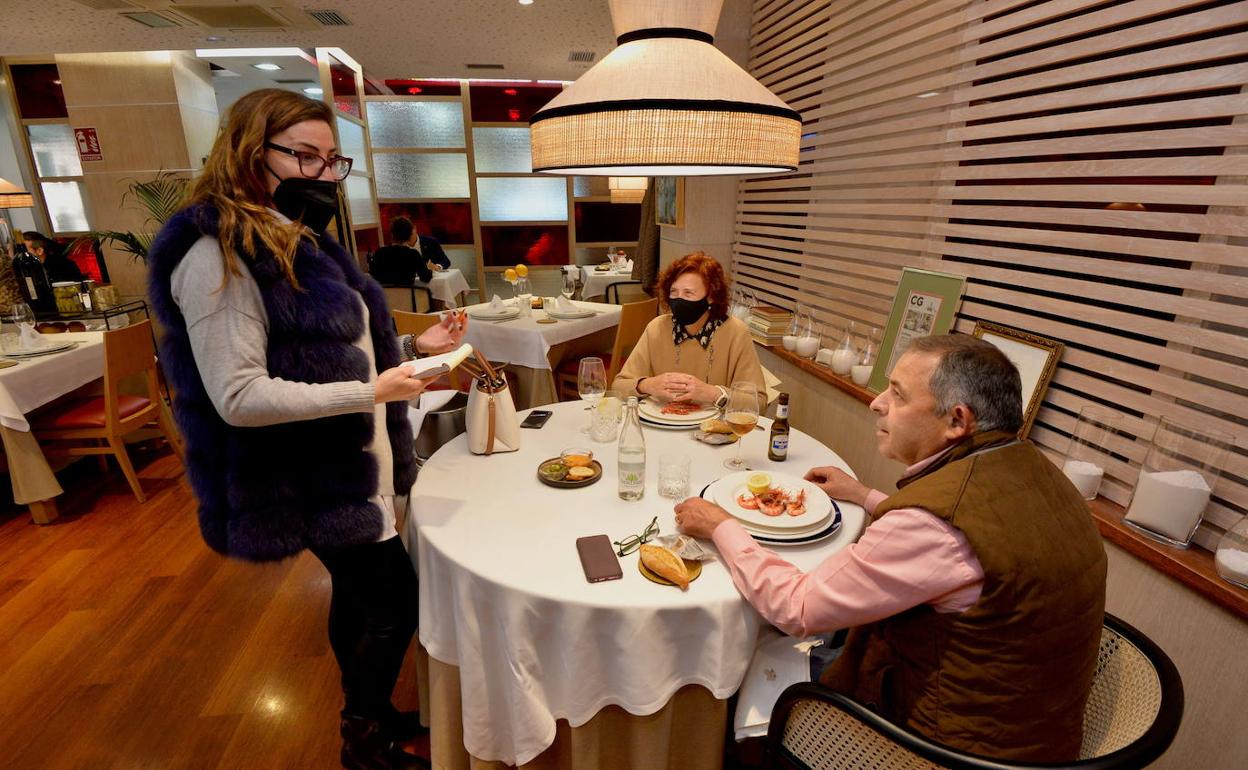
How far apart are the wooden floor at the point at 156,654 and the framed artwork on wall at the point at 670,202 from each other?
10.4ft

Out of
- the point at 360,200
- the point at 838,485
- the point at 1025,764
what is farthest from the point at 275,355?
the point at 360,200

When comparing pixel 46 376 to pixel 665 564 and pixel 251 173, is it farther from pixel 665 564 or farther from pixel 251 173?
pixel 665 564

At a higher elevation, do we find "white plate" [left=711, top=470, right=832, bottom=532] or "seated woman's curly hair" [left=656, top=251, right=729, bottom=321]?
"seated woman's curly hair" [left=656, top=251, right=729, bottom=321]

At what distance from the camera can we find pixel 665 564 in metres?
1.21

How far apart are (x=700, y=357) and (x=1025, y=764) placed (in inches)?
72.6

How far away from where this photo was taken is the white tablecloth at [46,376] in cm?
289

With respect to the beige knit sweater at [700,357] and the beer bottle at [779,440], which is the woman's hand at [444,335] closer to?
the beige knit sweater at [700,357]

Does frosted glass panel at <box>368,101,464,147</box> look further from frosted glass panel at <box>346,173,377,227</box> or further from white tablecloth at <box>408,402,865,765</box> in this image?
white tablecloth at <box>408,402,865,765</box>

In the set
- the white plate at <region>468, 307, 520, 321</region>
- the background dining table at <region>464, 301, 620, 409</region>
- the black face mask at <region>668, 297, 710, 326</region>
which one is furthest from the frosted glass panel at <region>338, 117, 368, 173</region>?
the black face mask at <region>668, 297, 710, 326</region>

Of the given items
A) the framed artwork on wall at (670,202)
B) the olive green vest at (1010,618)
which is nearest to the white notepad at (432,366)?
the olive green vest at (1010,618)

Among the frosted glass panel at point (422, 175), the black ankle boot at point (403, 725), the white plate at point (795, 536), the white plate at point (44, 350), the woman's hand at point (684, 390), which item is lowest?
the black ankle boot at point (403, 725)

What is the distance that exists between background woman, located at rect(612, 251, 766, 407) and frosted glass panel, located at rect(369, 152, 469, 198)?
20.0 ft

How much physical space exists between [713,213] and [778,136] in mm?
2993

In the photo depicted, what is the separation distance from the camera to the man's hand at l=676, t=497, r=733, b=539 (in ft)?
→ 4.26
